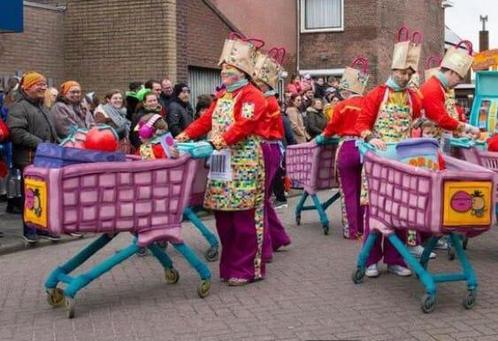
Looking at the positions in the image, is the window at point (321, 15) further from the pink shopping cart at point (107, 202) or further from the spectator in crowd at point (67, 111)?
the pink shopping cart at point (107, 202)

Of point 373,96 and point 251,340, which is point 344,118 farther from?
point 251,340

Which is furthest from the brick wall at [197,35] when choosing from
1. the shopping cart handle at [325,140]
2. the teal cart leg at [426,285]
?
the teal cart leg at [426,285]

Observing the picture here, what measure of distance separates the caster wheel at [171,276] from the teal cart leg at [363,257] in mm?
1510

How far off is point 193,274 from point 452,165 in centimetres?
251

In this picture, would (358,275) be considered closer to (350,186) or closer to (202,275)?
(202,275)

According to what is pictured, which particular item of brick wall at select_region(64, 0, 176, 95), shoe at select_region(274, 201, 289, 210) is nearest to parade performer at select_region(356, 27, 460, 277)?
shoe at select_region(274, 201, 289, 210)

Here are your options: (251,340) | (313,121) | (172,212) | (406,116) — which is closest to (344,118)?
(406,116)

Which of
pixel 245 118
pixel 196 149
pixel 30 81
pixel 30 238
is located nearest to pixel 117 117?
pixel 30 81

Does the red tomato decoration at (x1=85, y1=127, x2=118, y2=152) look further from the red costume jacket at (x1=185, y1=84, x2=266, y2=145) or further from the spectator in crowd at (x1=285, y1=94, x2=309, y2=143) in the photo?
the spectator in crowd at (x1=285, y1=94, x2=309, y2=143)

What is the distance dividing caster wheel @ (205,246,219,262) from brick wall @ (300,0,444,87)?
1881 cm

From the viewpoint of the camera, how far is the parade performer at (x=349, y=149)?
28.0 ft

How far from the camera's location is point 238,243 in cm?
654

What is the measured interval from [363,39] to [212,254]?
20.1m

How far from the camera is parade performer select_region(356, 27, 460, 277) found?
672 cm
